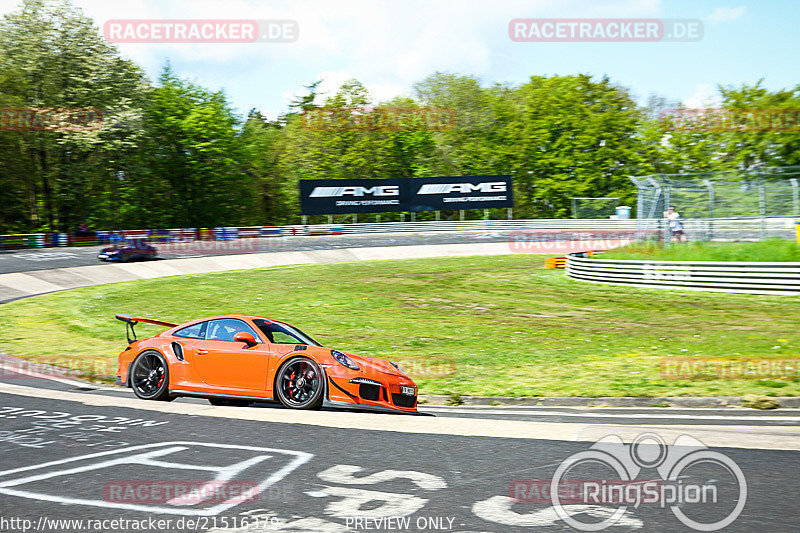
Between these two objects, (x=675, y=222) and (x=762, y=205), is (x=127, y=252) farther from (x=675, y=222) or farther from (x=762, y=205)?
(x=762, y=205)

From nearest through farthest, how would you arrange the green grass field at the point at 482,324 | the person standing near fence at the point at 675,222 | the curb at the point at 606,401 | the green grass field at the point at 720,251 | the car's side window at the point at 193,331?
the curb at the point at 606,401 < the car's side window at the point at 193,331 < the green grass field at the point at 482,324 < the green grass field at the point at 720,251 < the person standing near fence at the point at 675,222

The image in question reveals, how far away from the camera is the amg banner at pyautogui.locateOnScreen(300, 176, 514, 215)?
57.2 m

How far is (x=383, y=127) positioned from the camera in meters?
69.5

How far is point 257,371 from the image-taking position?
9430 mm

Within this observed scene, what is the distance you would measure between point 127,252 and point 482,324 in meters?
22.8

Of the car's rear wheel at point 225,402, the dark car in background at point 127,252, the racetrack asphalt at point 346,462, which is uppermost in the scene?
the dark car in background at point 127,252

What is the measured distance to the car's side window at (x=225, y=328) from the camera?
9.79 m

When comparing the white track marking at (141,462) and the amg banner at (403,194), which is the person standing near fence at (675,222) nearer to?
the white track marking at (141,462)

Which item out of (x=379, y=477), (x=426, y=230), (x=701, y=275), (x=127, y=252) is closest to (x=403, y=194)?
(x=426, y=230)

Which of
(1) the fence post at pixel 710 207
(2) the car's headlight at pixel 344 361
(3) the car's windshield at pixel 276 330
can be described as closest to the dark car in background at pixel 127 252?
(1) the fence post at pixel 710 207

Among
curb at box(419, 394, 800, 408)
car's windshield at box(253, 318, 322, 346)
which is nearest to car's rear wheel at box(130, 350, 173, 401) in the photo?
car's windshield at box(253, 318, 322, 346)

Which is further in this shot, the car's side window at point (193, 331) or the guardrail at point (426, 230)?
the guardrail at point (426, 230)

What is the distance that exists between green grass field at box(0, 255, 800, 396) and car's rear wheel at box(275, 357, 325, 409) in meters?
2.69

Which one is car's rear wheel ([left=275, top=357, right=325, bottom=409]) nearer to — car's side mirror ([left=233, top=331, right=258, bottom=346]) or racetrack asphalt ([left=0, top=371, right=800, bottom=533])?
racetrack asphalt ([left=0, top=371, right=800, bottom=533])
